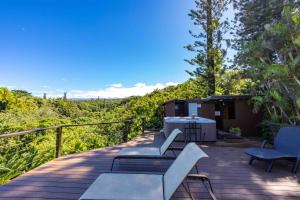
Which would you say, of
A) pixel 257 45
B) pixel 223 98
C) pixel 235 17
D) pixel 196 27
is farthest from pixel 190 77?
pixel 257 45

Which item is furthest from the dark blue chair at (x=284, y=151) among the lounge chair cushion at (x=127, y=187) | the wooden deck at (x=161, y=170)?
the lounge chair cushion at (x=127, y=187)

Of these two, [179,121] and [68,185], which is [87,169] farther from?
[179,121]

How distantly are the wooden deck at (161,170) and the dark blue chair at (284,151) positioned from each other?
0.86 feet

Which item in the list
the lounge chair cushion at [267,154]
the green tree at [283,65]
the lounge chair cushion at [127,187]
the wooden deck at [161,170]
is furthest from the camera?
the green tree at [283,65]

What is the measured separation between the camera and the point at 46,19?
11.1 meters

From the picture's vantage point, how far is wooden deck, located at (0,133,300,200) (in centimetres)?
290

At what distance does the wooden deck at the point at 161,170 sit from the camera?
2.90 meters

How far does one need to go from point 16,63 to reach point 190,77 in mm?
14573

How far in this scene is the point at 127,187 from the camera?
7.81 feet

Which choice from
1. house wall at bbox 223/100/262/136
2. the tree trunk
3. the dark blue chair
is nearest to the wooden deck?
the dark blue chair

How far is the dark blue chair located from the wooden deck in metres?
0.26

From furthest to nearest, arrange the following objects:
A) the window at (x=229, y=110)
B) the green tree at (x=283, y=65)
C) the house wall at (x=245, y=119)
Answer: the window at (x=229, y=110)
the house wall at (x=245, y=119)
the green tree at (x=283, y=65)

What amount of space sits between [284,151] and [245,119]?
6.84 metres

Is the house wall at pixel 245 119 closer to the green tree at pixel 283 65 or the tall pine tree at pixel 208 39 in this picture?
the green tree at pixel 283 65
